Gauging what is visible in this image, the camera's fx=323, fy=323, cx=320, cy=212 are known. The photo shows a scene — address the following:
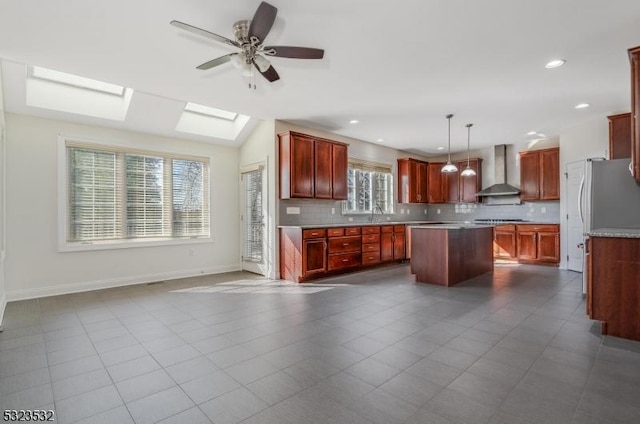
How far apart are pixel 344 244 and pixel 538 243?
417 cm

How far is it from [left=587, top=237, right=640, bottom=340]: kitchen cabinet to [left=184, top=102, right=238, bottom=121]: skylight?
17.7 feet

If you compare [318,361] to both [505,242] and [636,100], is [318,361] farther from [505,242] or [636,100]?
[505,242]

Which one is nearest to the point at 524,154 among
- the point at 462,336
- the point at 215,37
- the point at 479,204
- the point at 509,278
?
the point at 479,204

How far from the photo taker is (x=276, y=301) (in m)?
4.13

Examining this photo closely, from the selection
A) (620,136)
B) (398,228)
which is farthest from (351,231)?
(620,136)

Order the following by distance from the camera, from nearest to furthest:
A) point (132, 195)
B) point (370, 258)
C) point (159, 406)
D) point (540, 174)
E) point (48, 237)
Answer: point (159, 406), point (48, 237), point (132, 195), point (370, 258), point (540, 174)

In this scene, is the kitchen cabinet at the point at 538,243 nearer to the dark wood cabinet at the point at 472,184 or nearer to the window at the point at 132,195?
the dark wood cabinet at the point at 472,184

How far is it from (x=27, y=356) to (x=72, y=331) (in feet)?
1.77

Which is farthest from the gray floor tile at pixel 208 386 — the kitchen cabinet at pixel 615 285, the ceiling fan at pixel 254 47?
the kitchen cabinet at pixel 615 285

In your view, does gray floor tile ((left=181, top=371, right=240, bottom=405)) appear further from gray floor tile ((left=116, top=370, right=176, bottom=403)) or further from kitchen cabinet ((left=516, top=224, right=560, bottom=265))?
kitchen cabinet ((left=516, top=224, right=560, bottom=265))

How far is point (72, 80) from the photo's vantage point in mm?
4434

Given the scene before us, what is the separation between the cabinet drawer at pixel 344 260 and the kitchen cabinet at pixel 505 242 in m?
3.36

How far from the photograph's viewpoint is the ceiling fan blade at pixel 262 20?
222 centimetres

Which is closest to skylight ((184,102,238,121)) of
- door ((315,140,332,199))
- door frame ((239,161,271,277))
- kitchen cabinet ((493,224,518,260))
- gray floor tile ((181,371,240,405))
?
door frame ((239,161,271,277))
